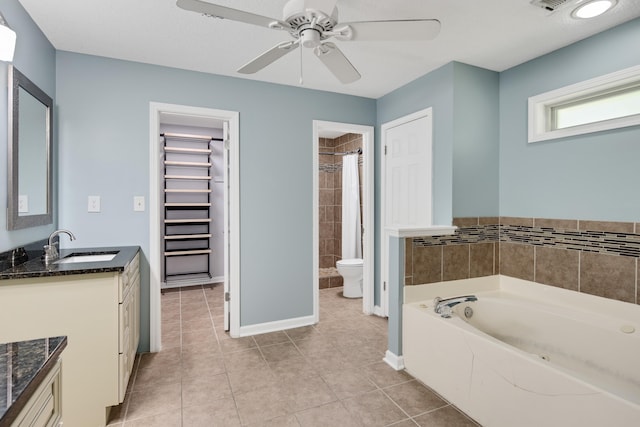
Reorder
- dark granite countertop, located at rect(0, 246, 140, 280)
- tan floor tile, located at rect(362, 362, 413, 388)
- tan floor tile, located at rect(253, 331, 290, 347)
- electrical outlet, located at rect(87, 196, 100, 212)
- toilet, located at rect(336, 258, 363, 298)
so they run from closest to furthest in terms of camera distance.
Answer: dark granite countertop, located at rect(0, 246, 140, 280) → tan floor tile, located at rect(362, 362, 413, 388) → electrical outlet, located at rect(87, 196, 100, 212) → tan floor tile, located at rect(253, 331, 290, 347) → toilet, located at rect(336, 258, 363, 298)

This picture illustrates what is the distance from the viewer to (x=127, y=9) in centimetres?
200

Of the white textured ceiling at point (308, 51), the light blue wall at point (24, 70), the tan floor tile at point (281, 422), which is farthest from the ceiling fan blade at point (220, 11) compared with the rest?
the tan floor tile at point (281, 422)

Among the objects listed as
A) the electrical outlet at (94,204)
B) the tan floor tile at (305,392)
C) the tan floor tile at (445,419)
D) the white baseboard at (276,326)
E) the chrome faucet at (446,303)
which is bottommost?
the tan floor tile at (445,419)

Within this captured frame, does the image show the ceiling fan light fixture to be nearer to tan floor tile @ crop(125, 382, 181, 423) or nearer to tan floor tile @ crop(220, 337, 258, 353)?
tan floor tile @ crop(125, 382, 181, 423)

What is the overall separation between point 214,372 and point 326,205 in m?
3.45

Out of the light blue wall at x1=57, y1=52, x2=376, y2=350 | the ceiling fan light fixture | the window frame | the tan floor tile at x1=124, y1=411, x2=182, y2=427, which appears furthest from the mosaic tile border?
the tan floor tile at x1=124, y1=411, x2=182, y2=427

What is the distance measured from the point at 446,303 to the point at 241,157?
215cm

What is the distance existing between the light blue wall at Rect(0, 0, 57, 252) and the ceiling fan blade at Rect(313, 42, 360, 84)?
1.73 metres

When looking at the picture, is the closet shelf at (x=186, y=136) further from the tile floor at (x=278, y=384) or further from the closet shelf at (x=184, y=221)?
the tile floor at (x=278, y=384)

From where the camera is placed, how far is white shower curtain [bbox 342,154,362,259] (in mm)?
4801

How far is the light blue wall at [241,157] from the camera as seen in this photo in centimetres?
258

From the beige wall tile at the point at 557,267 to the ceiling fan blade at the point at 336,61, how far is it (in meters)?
2.01

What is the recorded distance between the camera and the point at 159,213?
281 cm

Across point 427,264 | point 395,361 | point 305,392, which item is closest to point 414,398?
point 395,361
